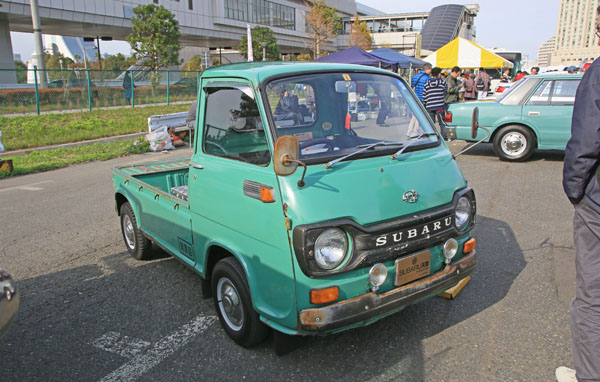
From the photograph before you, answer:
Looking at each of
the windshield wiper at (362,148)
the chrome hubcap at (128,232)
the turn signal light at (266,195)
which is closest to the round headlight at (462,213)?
the windshield wiper at (362,148)

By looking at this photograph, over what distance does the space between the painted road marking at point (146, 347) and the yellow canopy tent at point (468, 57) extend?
19125 mm

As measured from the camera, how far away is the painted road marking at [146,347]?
3.00m

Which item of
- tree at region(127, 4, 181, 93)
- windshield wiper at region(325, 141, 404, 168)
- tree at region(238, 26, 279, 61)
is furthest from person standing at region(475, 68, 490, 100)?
tree at region(238, 26, 279, 61)

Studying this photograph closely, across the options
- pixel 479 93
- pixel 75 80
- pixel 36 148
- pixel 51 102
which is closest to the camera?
pixel 36 148

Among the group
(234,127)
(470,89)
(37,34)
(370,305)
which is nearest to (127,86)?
(37,34)

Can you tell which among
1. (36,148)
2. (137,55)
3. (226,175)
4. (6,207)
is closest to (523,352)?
(226,175)

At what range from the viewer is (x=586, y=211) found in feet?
8.03

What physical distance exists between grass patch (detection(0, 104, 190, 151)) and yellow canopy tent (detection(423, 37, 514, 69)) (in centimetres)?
1356

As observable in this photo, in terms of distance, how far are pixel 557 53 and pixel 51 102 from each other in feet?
383

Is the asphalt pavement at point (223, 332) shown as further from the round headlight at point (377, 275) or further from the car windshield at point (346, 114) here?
the car windshield at point (346, 114)

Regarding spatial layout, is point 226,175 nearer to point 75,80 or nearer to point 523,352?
point 523,352

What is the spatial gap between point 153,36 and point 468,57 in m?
24.4

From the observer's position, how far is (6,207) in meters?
7.24

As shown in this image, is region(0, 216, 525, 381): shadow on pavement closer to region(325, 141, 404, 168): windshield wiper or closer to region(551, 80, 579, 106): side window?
region(325, 141, 404, 168): windshield wiper
